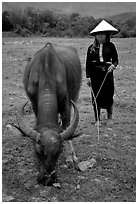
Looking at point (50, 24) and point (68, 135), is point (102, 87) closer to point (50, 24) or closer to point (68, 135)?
point (68, 135)

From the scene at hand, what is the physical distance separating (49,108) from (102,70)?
255cm

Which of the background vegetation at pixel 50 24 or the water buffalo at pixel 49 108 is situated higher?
the background vegetation at pixel 50 24

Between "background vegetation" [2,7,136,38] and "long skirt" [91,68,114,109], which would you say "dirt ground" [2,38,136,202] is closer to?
"long skirt" [91,68,114,109]

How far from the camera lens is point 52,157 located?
4398mm

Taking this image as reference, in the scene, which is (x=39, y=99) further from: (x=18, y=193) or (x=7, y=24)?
(x=7, y=24)

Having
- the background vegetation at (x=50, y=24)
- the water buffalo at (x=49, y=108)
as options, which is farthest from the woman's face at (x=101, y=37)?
the background vegetation at (x=50, y=24)

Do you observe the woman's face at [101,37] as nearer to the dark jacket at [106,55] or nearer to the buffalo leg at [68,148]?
the dark jacket at [106,55]

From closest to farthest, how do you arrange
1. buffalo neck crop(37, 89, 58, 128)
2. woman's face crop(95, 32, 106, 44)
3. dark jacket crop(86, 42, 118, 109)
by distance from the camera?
buffalo neck crop(37, 89, 58, 128) < woman's face crop(95, 32, 106, 44) < dark jacket crop(86, 42, 118, 109)

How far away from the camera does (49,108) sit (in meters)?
4.86

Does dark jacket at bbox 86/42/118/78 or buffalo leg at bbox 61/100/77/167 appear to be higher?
dark jacket at bbox 86/42/118/78

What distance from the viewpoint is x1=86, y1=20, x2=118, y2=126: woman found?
6.86m

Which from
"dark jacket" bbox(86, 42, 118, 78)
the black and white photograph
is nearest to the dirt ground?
the black and white photograph

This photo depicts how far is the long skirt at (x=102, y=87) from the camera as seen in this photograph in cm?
717

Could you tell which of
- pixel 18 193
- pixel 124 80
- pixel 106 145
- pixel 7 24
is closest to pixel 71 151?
pixel 106 145
